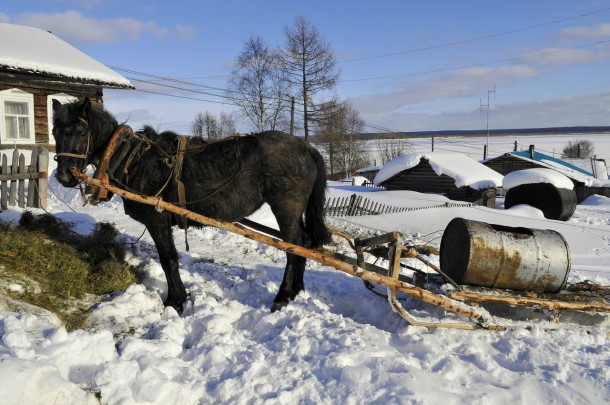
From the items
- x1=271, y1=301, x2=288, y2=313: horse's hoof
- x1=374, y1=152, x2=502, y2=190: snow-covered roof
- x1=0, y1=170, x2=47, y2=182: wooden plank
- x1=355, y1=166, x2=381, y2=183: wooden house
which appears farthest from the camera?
x1=355, y1=166, x2=381, y2=183: wooden house

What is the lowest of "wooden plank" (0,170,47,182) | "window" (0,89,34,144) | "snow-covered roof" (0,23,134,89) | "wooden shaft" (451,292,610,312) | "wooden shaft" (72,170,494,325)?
"wooden shaft" (451,292,610,312)

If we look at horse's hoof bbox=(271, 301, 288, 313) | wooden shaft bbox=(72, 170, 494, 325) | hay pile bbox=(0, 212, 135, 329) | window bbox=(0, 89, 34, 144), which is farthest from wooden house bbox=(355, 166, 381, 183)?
wooden shaft bbox=(72, 170, 494, 325)

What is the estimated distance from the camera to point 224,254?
680cm

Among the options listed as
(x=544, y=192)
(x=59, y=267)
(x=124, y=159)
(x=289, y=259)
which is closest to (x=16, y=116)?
(x=59, y=267)

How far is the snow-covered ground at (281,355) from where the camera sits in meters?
2.74

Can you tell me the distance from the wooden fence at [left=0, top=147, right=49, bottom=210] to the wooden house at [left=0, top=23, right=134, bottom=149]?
6.42 metres

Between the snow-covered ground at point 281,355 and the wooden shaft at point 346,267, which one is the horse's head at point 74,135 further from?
the snow-covered ground at point 281,355

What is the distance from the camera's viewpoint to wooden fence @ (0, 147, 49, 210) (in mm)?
7551

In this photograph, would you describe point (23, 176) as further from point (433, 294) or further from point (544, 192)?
point (544, 192)

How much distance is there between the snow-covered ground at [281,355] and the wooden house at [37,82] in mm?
11119

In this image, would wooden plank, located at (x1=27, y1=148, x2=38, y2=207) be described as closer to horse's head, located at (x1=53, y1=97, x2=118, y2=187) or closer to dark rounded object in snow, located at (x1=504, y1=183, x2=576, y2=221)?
horse's head, located at (x1=53, y1=97, x2=118, y2=187)

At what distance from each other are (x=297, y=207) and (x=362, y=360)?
1967 millimetres

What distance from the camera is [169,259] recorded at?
15.2 ft

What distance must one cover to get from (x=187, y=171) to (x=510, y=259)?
3.33m
